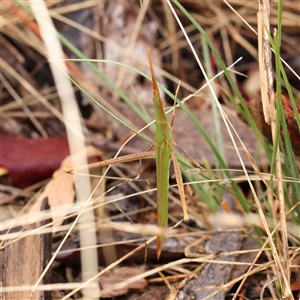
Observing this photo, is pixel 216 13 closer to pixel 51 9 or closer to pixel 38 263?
pixel 51 9

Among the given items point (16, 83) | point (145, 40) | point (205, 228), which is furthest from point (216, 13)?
point (205, 228)

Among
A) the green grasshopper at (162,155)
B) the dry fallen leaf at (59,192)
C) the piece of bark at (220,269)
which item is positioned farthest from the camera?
the dry fallen leaf at (59,192)

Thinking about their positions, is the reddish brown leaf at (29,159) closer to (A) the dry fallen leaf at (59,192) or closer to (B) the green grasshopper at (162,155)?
(A) the dry fallen leaf at (59,192)

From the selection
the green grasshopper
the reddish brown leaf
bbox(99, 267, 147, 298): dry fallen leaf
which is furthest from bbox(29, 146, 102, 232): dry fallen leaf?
the green grasshopper

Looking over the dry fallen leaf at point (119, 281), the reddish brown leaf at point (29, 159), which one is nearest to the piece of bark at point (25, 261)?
the dry fallen leaf at point (119, 281)

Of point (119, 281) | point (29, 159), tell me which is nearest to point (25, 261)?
point (119, 281)

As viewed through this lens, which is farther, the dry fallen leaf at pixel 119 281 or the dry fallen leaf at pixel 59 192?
the dry fallen leaf at pixel 59 192

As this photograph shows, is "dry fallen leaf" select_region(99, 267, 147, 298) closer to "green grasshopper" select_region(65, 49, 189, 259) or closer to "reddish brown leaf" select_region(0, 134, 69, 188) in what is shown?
"green grasshopper" select_region(65, 49, 189, 259)

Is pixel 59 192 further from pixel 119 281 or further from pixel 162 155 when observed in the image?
pixel 162 155
